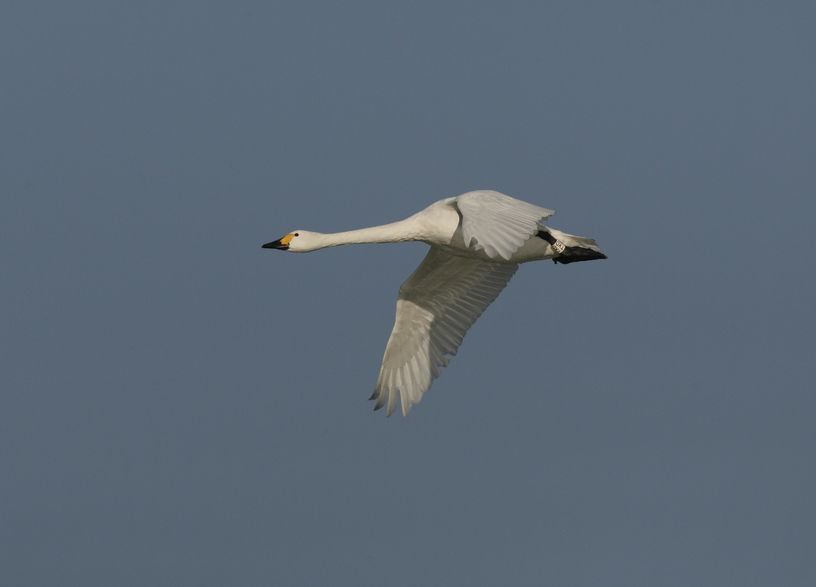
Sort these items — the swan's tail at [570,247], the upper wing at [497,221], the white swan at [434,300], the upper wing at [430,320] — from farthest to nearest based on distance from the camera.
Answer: the upper wing at [430,320] < the white swan at [434,300] < the swan's tail at [570,247] < the upper wing at [497,221]

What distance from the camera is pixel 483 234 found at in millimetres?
17062

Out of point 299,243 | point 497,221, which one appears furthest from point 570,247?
point 299,243

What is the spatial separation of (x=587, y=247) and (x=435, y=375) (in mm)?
3900

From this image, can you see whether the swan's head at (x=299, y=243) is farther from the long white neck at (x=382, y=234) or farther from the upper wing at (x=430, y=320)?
the upper wing at (x=430, y=320)

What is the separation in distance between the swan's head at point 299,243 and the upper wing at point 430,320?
8.27 ft

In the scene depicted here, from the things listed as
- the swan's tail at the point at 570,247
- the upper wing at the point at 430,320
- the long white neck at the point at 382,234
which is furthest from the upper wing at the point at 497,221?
the upper wing at the point at 430,320

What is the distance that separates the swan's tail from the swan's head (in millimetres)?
3645

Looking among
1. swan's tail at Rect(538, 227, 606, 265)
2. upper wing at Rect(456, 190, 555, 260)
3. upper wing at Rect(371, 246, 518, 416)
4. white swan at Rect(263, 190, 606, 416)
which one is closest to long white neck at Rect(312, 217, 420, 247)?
white swan at Rect(263, 190, 606, 416)

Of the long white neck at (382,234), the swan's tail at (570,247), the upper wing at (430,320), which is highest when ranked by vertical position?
the swan's tail at (570,247)

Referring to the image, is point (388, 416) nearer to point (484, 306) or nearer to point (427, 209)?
point (484, 306)

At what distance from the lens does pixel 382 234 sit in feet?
67.4

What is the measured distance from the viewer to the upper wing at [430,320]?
23.2 meters

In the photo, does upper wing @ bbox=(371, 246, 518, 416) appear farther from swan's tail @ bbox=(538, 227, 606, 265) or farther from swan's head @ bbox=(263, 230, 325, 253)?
swan's head @ bbox=(263, 230, 325, 253)

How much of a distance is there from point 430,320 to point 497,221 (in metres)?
6.15
